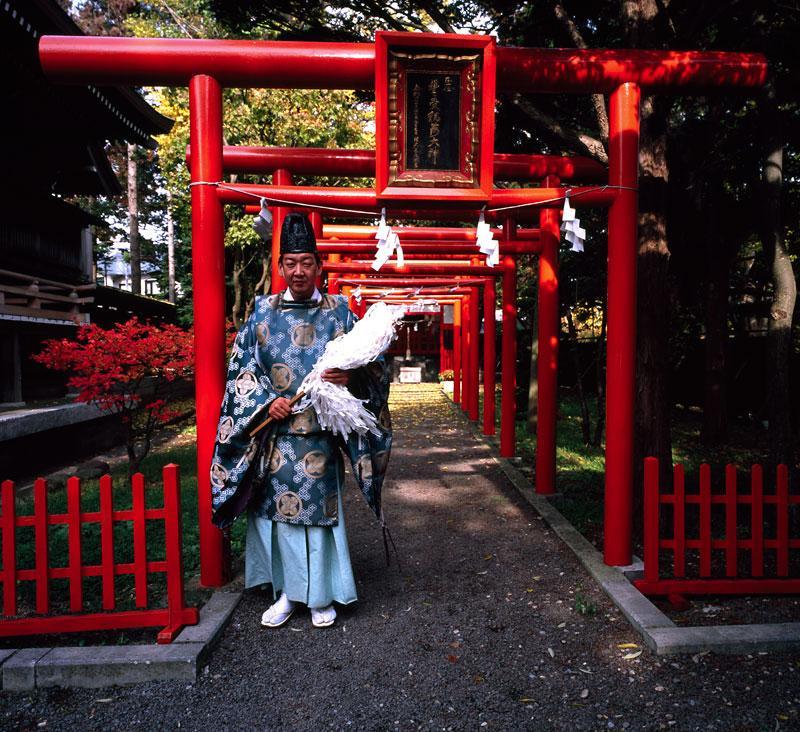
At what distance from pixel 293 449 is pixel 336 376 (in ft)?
1.72

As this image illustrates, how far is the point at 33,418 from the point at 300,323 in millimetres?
5969

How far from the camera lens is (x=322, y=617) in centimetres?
327

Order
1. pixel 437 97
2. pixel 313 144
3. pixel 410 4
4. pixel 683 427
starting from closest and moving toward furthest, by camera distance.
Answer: pixel 437 97, pixel 410 4, pixel 683 427, pixel 313 144

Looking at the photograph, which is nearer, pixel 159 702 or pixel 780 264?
pixel 159 702

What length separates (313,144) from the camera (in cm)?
1355

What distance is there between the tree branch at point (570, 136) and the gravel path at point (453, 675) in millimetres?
3676

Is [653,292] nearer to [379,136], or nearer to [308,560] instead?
[379,136]

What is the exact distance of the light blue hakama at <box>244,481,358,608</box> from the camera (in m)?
3.25

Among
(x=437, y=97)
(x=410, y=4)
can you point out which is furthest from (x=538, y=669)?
(x=410, y=4)

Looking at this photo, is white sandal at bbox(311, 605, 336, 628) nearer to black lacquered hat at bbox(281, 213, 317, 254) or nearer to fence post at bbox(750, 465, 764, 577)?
black lacquered hat at bbox(281, 213, 317, 254)

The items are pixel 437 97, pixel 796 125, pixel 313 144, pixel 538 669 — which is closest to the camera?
pixel 538 669

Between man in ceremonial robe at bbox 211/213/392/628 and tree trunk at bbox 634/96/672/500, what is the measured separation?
2.59 metres

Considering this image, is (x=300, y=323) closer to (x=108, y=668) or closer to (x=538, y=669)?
(x=108, y=668)

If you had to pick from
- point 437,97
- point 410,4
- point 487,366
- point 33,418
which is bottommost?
point 33,418
